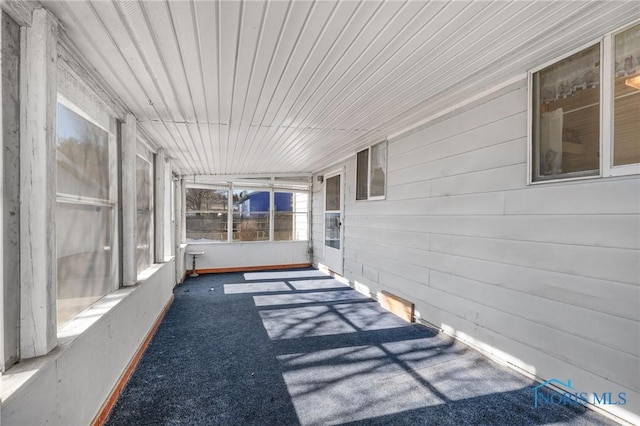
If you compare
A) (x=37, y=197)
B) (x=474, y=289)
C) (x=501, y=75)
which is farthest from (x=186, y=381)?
(x=501, y=75)

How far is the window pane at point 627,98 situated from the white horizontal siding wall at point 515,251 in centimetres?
19

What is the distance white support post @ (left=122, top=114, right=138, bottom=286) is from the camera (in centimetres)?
271

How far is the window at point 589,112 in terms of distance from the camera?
1834 millimetres

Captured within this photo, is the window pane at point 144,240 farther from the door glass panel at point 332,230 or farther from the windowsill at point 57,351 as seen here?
the door glass panel at point 332,230

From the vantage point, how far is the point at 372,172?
4938 mm

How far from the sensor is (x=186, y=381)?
2463mm

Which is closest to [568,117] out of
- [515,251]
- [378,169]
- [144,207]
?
[515,251]

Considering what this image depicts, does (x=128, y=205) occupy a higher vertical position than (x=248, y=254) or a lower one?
higher

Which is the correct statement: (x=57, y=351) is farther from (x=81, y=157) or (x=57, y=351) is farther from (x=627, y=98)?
(x=627, y=98)

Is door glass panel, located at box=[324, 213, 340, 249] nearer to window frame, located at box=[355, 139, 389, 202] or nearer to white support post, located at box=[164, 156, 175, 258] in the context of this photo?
window frame, located at box=[355, 139, 389, 202]

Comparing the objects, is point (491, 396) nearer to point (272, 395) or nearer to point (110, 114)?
point (272, 395)

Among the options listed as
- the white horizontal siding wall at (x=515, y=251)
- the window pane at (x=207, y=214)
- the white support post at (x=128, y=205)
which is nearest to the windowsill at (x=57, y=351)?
the white support post at (x=128, y=205)

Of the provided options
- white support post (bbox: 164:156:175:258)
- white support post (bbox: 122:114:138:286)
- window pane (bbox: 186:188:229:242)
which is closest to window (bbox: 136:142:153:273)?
white support post (bbox: 122:114:138:286)

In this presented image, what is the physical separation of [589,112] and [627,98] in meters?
0.21
